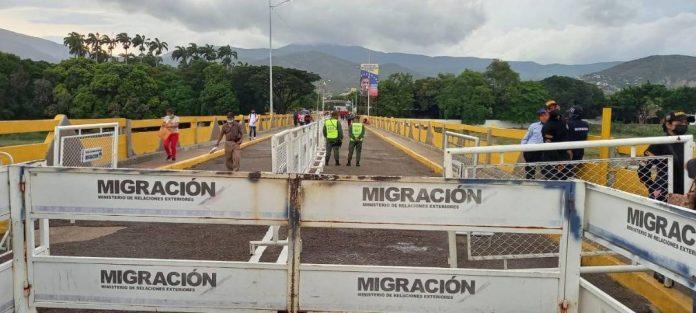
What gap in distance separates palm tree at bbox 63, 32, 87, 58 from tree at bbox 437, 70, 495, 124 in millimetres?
79079

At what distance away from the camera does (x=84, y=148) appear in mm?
8258

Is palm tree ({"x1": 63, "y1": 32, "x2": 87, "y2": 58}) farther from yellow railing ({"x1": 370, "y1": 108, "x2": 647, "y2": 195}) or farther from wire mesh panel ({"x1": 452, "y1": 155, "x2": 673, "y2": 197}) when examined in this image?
wire mesh panel ({"x1": 452, "y1": 155, "x2": 673, "y2": 197})

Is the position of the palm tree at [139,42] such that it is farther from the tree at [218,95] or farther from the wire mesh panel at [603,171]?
the wire mesh panel at [603,171]

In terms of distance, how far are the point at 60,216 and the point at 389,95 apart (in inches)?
4573

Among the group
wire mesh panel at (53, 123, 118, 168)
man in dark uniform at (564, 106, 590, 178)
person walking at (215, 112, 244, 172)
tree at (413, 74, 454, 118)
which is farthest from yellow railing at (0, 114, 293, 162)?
tree at (413, 74, 454, 118)

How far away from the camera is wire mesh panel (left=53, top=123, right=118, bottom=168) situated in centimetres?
753

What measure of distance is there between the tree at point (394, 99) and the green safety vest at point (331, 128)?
99.6m

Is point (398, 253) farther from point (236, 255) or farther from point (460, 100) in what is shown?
point (460, 100)

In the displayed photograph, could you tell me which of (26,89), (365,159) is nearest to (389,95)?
(26,89)

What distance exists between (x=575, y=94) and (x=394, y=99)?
48.8 meters

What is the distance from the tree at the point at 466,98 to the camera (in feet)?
396

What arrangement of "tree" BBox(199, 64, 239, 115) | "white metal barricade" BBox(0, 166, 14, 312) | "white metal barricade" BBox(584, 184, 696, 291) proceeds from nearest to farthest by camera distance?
"white metal barricade" BBox(584, 184, 696, 291) → "white metal barricade" BBox(0, 166, 14, 312) → "tree" BBox(199, 64, 239, 115)

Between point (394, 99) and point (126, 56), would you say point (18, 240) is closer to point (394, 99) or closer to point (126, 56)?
point (394, 99)

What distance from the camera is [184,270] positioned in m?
3.78
